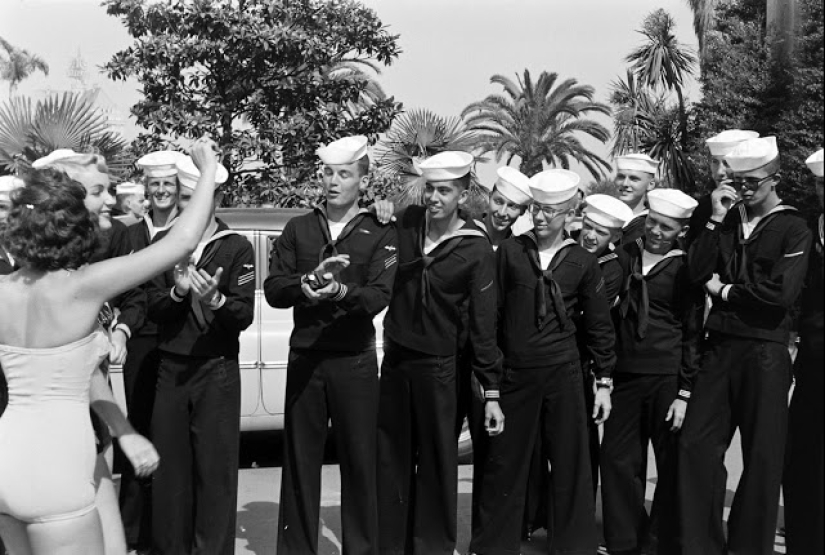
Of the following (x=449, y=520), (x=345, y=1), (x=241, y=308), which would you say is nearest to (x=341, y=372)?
(x=241, y=308)

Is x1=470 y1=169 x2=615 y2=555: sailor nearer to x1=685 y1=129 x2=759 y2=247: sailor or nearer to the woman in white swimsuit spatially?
x1=685 y1=129 x2=759 y2=247: sailor

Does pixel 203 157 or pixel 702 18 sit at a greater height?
pixel 702 18

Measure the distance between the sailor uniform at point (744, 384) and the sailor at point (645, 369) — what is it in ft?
0.92

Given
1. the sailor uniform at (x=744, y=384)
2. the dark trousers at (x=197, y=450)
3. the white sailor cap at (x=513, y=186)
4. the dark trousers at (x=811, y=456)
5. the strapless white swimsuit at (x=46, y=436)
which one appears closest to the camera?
the dark trousers at (x=811, y=456)

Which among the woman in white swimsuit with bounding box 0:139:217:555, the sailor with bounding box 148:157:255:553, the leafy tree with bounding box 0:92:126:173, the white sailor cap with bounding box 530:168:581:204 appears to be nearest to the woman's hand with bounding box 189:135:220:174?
the woman in white swimsuit with bounding box 0:139:217:555

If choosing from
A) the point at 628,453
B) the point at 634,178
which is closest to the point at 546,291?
the point at 628,453

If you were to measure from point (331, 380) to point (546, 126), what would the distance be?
1528 inches

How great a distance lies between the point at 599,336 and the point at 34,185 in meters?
A: 3.38

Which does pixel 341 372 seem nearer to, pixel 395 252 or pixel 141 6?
pixel 395 252

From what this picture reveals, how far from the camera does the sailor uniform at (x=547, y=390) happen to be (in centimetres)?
608

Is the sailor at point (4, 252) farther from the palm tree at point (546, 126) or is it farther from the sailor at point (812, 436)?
the palm tree at point (546, 126)

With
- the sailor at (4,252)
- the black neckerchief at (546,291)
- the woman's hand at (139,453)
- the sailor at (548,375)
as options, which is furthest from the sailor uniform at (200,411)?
the woman's hand at (139,453)

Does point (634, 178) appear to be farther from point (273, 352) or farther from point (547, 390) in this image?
point (273, 352)

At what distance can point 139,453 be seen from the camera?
12.6 ft
